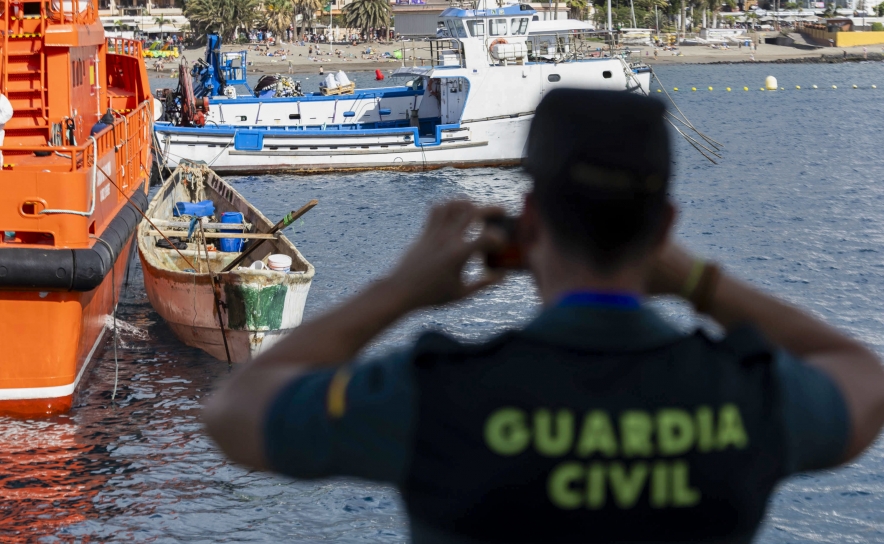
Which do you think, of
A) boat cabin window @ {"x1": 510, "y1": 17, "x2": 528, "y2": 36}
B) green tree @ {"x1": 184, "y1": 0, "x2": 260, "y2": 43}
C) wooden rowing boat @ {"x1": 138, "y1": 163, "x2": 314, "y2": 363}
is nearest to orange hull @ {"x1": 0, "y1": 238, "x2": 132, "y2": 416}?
wooden rowing boat @ {"x1": 138, "y1": 163, "x2": 314, "y2": 363}

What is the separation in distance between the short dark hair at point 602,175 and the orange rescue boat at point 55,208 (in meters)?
9.26

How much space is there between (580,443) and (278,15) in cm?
10497

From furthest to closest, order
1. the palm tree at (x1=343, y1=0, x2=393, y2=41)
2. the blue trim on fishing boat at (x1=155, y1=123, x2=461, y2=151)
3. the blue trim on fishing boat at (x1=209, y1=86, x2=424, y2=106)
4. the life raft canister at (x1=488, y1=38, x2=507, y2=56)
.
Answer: the palm tree at (x1=343, y1=0, x2=393, y2=41)
the blue trim on fishing boat at (x1=209, y1=86, x2=424, y2=106)
the life raft canister at (x1=488, y1=38, x2=507, y2=56)
the blue trim on fishing boat at (x1=155, y1=123, x2=461, y2=151)

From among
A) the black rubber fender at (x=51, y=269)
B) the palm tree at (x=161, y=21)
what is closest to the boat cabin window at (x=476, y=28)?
the black rubber fender at (x=51, y=269)

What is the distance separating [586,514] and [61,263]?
30.8 feet

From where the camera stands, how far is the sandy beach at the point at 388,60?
88.1m

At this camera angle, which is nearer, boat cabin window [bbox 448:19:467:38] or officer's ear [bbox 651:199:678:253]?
officer's ear [bbox 651:199:678:253]

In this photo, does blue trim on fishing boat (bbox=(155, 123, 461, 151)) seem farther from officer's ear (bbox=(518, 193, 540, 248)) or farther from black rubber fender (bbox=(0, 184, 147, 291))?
officer's ear (bbox=(518, 193, 540, 248))

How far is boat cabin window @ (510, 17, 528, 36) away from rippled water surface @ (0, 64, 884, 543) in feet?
15.5

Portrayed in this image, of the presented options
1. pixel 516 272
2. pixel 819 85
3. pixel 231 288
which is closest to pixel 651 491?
pixel 516 272

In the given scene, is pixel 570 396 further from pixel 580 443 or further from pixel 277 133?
pixel 277 133

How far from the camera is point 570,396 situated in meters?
1.46

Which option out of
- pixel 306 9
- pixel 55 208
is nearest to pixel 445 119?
pixel 55 208

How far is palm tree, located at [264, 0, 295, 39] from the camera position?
101688mm
